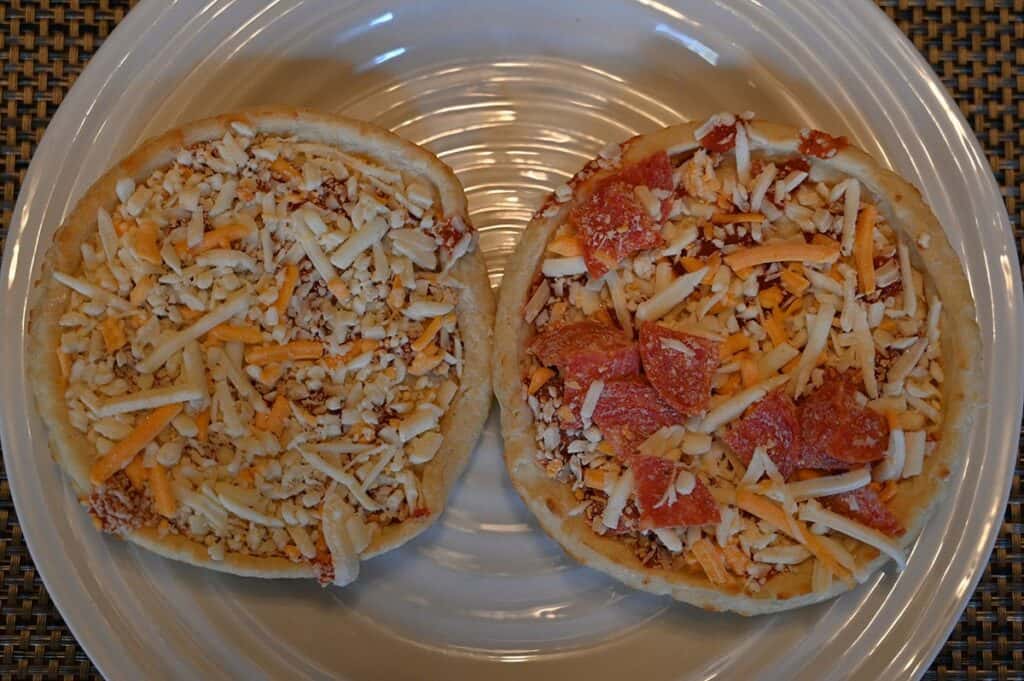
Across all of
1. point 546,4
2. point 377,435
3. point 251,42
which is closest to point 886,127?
point 546,4

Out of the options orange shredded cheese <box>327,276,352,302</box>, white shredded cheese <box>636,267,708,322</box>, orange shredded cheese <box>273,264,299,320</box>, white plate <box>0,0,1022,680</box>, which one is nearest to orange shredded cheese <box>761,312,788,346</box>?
white shredded cheese <box>636,267,708,322</box>

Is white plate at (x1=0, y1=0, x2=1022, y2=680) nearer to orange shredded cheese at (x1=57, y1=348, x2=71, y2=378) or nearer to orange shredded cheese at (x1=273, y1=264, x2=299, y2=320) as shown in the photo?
orange shredded cheese at (x1=57, y1=348, x2=71, y2=378)

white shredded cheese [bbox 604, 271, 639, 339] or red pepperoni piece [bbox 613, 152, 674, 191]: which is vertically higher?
red pepperoni piece [bbox 613, 152, 674, 191]

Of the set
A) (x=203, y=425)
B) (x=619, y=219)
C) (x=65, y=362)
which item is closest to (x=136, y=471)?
(x=203, y=425)

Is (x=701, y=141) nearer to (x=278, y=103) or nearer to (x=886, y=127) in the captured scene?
(x=886, y=127)

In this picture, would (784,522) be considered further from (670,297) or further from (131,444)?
(131,444)

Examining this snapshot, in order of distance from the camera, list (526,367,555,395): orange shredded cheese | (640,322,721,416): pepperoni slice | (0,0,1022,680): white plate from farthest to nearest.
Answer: (0,0,1022,680): white plate → (526,367,555,395): orange shredded cheese → (640,322,721,416): pepperoni slice

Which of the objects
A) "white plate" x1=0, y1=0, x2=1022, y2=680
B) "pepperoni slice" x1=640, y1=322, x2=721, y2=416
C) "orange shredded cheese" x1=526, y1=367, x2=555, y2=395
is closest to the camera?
"pepperoni slice" x1=640, y1=322, x2=721, y2=416
